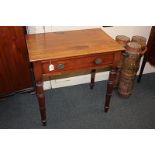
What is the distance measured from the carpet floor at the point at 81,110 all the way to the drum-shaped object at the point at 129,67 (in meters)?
0.12

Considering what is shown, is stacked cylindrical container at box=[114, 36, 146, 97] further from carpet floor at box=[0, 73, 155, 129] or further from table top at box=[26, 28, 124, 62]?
table top at box=[26, 28, 124, 62]

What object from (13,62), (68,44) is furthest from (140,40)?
(13,62)

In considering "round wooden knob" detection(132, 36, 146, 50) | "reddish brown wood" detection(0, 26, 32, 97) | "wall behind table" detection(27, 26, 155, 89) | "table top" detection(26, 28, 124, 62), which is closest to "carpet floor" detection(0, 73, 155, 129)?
"wall behind table" detection(27, 26, 155, 89)

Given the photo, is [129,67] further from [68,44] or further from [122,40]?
[68,44]

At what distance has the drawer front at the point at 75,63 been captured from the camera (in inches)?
49.9

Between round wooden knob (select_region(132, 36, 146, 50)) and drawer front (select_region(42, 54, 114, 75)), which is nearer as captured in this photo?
drawer front (select_region(42, 54, 114, 75))

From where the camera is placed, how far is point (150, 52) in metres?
2.01

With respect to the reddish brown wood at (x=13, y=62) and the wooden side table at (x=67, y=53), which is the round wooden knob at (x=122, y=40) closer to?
the wooden side table at (x=67, y=53)

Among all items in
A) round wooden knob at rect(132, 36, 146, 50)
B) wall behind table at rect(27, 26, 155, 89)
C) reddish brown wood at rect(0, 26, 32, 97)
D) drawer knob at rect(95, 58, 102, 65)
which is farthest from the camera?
round wooden knob at rect(132, 36, 146, 50)

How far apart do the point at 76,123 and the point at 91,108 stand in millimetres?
247

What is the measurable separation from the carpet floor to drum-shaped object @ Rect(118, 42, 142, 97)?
0.40 ft

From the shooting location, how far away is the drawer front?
4.16 ft
